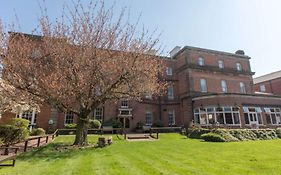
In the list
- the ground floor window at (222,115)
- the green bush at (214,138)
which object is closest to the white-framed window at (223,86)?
the ground floor window at (222,115)

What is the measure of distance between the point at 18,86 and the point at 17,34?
396 centimetres

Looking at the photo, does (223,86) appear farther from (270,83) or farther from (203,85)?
(270,83)

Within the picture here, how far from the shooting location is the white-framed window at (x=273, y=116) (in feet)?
85.8

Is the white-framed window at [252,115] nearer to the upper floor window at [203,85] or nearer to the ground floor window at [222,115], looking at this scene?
the ground floor window at [222,115]

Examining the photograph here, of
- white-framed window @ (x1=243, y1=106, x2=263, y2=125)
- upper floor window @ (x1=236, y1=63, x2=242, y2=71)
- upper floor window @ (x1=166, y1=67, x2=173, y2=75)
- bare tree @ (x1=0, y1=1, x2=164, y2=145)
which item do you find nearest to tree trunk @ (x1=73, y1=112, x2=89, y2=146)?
bare tree @ (x1=0, y1=1, x2=164, y2=145)

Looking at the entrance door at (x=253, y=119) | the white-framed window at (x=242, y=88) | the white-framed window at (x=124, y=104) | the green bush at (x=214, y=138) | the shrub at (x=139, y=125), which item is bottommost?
the green bush at (x=214, y=138)

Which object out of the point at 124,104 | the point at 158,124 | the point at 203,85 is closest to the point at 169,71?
the point at 203,85

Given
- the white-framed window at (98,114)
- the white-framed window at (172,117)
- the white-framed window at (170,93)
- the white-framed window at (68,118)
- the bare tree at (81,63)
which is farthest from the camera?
the white-framed window at (170,93)

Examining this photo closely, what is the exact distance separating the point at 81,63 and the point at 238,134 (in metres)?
16.3

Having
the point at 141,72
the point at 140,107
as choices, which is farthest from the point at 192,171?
the point at 140,107

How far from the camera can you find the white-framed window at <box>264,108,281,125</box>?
26156 mm

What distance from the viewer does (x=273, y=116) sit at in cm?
2667

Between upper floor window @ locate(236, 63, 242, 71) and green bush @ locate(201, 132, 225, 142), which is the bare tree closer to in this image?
green bush @ locate(201, 132, 225, 142)

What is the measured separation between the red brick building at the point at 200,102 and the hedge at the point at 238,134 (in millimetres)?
3266
